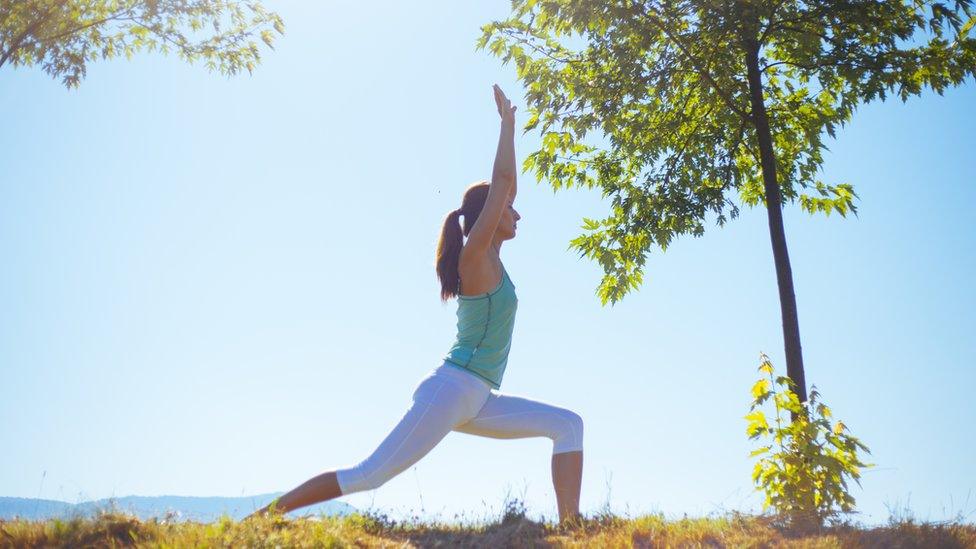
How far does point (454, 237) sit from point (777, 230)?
594 cm

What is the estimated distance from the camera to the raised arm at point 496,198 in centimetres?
566

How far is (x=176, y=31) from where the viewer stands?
15.1 metres

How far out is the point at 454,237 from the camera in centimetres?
605

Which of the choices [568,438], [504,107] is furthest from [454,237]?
[568,438]

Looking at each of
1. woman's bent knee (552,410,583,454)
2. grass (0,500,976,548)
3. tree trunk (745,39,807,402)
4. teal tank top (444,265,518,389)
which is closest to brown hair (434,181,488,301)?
teal tank top (444,265,518,389)

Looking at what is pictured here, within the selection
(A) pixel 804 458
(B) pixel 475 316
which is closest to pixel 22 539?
(B) pixel 475 316

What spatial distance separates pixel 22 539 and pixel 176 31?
12008 millimetres

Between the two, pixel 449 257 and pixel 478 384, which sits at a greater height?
pixel 449 257

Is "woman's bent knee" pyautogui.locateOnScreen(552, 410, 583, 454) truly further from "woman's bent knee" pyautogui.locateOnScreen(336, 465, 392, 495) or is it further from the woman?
"woman's bent knee" pyautogui.locateOnScreen(336, 465, 392, 495)

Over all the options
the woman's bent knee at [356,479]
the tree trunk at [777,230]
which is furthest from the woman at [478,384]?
the tree trunk at [777,230]

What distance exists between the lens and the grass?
522 cm

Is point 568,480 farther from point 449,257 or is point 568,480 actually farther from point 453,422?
point 449,257

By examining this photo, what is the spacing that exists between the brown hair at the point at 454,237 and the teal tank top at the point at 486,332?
130mm

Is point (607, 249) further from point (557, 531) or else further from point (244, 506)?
point (244, 506)
